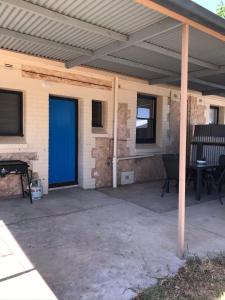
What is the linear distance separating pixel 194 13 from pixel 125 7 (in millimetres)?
849

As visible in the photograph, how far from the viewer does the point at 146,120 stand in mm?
8148

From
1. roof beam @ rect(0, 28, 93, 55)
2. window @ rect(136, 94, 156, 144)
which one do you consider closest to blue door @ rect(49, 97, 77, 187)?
roof beam @ rect(0, 28, 93, 55)

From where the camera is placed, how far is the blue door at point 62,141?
6.32 m

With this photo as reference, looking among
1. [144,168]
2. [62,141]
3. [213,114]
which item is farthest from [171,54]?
[213,114]

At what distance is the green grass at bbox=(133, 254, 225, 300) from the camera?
Result: 2.52m

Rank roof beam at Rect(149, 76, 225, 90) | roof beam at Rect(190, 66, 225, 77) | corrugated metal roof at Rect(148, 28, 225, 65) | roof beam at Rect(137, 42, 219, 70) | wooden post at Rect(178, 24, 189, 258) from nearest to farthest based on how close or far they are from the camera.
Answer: wooden post at Rect(178, 24, 189, 258) → corrugated metal roof at Rect(148, 28, 225, 65) → roof beam at Rect(137, 42, 219, 70) → roof beam at Rect(190, 66, 225, 77) → roof beam at Rect(149, 76, 225, 90)

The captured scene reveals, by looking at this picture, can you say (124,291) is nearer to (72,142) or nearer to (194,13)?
(194,13)

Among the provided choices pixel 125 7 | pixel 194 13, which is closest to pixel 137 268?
pixel 194 13

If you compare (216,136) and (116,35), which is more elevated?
(116,35)

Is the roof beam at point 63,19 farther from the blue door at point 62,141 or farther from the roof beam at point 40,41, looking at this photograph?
the blue door at point 62,141

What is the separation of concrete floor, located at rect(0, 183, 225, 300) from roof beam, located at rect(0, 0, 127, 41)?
2.73 metres

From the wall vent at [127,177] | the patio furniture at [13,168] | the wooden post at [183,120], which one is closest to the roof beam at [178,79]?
the wall vent at [127,177]

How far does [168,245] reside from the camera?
142 inches

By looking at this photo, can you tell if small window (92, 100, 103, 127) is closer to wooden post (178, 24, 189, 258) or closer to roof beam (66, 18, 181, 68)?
roof beam (66, 18, 181, 68)
